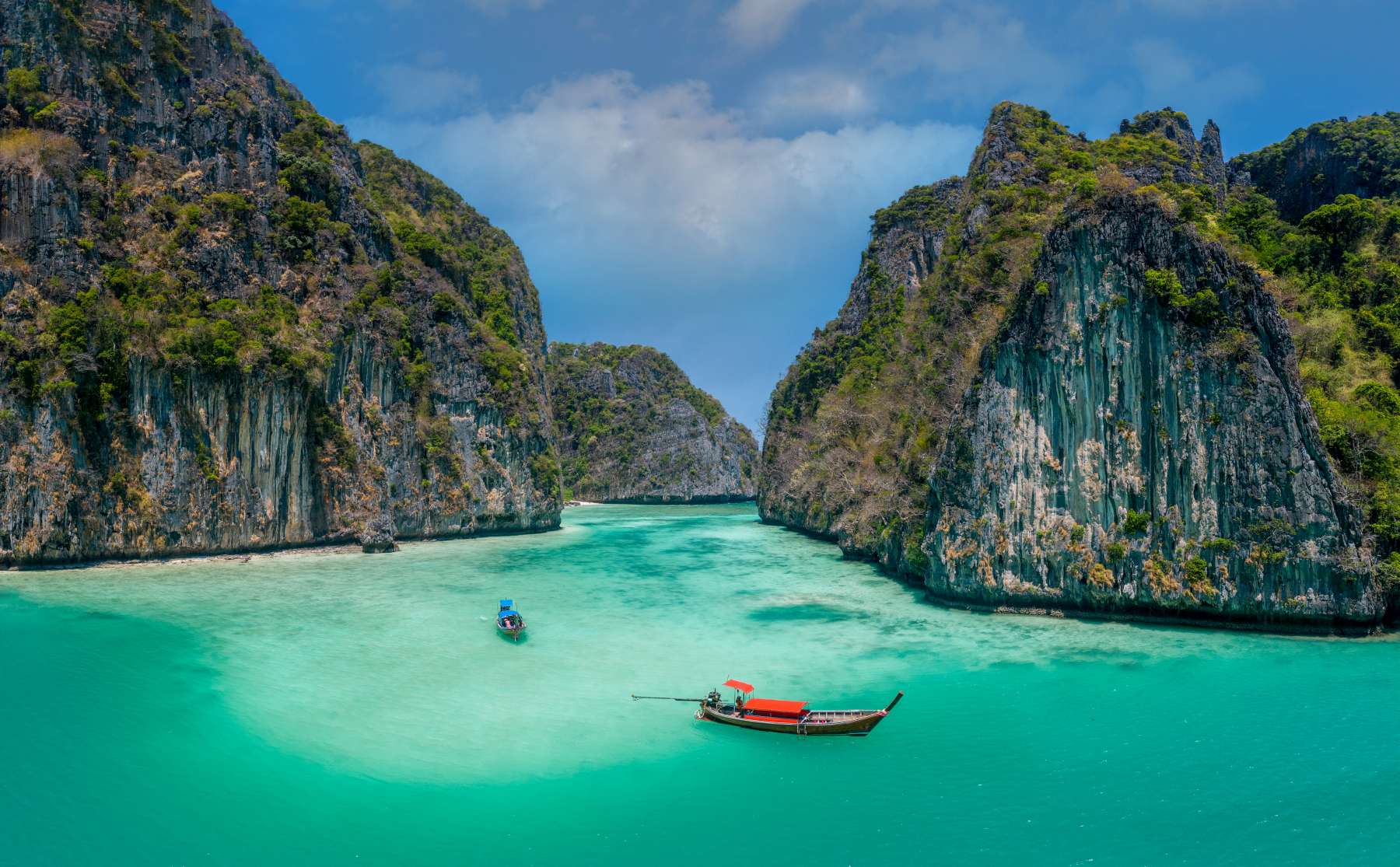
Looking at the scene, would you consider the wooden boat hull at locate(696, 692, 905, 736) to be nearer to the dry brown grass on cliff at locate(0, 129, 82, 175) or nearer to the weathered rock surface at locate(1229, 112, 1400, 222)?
the weathered rock surface at locate(1229, 112, 1400, 222)

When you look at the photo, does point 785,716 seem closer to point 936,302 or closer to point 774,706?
point 774,706

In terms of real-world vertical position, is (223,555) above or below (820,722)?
above

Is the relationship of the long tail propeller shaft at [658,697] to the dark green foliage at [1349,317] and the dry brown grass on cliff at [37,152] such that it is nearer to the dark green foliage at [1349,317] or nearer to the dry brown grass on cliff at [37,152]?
the dark green foliage at [1349,317]

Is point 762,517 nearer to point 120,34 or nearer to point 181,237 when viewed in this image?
point 181,237

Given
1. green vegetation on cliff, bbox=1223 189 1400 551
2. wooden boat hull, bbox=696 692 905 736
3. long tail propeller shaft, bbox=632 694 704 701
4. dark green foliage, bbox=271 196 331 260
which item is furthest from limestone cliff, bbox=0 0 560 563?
green vegetation on cliff, bbox=1223 189 1400 551

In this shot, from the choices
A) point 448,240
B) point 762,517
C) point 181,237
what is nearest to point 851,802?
point 181,237

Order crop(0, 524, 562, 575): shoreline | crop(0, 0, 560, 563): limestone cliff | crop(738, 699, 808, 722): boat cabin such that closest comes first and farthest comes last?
crop(738, 699, 808, 722): boat cabin → crop(0, 524, 562, 575): shoreline → crop(0, 0, 560, 563): limestone cliff

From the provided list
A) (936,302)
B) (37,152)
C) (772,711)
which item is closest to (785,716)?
(772,711)
